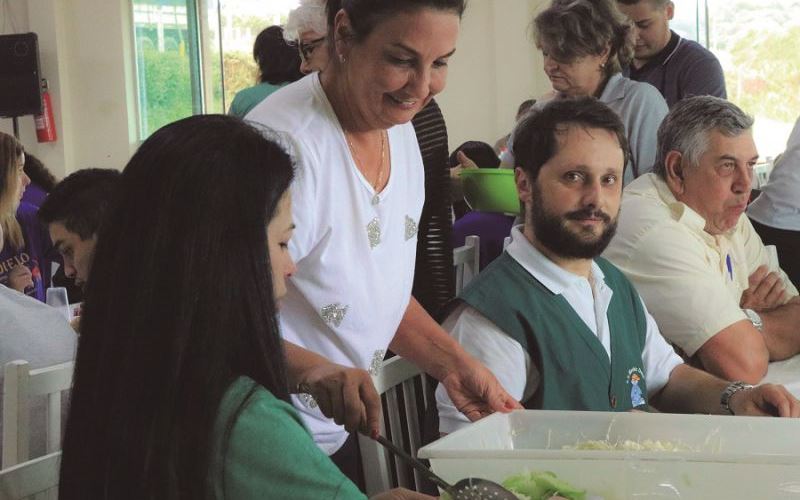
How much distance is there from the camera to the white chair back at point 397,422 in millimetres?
1452

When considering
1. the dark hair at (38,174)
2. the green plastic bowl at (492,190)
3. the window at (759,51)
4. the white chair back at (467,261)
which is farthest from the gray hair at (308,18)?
the window at (759,51)

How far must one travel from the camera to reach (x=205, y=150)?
94 centimetres

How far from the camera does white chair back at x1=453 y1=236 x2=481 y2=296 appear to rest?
110 inches

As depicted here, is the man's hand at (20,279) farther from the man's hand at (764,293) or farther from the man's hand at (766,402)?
the man's hand at (766,402)

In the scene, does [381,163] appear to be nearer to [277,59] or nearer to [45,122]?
[277,59]

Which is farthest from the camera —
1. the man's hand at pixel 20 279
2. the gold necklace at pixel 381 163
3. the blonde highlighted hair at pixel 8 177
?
the man's hand at pixel 20 279

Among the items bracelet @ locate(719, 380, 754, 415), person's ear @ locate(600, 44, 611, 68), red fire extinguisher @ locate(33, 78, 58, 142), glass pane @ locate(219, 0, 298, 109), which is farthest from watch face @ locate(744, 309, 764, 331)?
red fire extinguisher @ locate(33, 78, 58, 142)

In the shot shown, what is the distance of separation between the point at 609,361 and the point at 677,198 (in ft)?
2.03

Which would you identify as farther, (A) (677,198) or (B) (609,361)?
(A) (677,198)

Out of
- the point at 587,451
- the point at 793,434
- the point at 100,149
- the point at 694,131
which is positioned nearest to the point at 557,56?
the point at 694,131

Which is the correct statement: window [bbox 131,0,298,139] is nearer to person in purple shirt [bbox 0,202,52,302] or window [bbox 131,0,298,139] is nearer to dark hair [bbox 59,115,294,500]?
person in purple shirt [bbox 0,202,52,302]

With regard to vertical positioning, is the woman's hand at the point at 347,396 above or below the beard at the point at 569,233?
below

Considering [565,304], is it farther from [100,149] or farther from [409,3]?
[100,149]

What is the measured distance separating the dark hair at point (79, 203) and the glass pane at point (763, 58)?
5.12 meters
